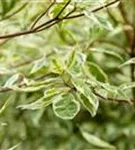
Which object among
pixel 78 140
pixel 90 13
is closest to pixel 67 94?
pixel 90 13

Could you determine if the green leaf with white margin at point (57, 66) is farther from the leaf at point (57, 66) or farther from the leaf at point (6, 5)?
the leaf at point (6, 5)

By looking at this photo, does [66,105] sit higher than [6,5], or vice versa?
[6,5]

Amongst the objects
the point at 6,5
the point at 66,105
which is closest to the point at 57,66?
the point at 66,105

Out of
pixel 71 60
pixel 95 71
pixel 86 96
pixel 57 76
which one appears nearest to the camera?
pixel 86 96

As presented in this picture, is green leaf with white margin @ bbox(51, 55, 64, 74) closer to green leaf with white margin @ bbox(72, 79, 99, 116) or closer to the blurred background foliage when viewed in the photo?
green leaf with white margin @ bbox(72, 79, 99, 116)

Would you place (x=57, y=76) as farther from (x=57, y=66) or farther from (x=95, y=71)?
(x=57, y=66)

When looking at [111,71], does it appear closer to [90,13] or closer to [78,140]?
[78,140]

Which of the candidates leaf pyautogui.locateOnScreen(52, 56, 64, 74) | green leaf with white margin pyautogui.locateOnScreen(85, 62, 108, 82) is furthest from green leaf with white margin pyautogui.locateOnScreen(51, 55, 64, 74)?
green leaf with white margin pyautogui.locateOnScreen(85, 62, 108, 82)

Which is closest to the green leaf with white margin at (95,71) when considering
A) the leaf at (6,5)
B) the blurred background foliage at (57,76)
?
the blurred background foliage at (57,76)
